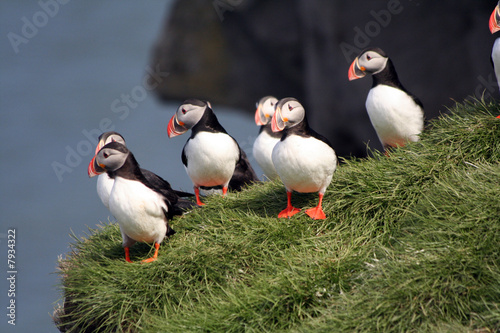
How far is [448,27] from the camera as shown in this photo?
7.41m

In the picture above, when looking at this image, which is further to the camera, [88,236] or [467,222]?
[88,236]

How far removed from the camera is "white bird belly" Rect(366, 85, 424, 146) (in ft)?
14.8

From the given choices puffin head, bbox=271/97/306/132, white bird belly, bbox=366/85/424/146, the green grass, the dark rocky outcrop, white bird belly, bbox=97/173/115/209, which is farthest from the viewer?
the dark rocky outcrop

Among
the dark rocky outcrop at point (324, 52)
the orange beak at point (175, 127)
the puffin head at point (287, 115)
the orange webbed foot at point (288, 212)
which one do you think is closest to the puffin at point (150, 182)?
the orange beak at point (175, 127)

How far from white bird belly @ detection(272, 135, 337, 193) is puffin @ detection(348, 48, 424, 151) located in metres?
0.82

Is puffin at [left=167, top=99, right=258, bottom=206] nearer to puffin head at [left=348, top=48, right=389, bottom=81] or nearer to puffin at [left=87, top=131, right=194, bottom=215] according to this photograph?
puffin at [left=87, top=131, right=194, bottom=215]

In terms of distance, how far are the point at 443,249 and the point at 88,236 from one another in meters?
2.90

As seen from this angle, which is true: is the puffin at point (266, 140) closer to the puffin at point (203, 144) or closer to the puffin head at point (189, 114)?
the puffin at point (203, 144)

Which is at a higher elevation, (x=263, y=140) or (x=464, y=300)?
(x=263, y=140)

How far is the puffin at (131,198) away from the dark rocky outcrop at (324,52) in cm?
297

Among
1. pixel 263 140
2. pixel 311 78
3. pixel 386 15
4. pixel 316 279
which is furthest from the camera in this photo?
pixel 311 78

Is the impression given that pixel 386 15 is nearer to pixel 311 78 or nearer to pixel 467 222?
pixel 311 78

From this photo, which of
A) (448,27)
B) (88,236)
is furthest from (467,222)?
(448,27)

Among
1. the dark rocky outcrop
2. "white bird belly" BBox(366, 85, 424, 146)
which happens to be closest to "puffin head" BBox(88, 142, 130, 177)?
"white bird belly" BBox(366, 85, 424, 146)
